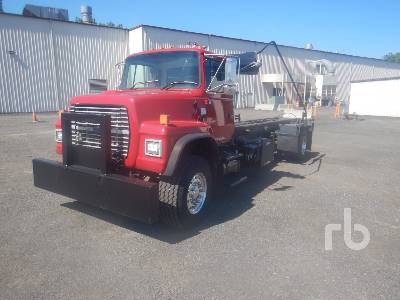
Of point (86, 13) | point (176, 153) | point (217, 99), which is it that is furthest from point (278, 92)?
point (176, 153)

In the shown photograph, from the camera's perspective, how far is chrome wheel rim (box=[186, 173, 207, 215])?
4714 mm

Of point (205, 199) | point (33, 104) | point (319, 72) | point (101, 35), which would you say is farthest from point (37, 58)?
point (319, 72)

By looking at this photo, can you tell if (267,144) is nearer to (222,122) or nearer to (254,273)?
(222,122)

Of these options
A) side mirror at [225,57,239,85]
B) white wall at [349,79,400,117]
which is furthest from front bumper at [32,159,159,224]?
white wall at [349,79,400,117]

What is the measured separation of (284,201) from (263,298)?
3022mm

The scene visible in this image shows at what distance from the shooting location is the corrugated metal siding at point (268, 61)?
27.1m

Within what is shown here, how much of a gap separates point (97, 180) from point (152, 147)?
0.84m

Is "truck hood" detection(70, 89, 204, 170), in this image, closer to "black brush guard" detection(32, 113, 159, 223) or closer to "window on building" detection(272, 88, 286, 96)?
"black brush guard" detection(32, 113, 159, 223)

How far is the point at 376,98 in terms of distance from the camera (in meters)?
31.1

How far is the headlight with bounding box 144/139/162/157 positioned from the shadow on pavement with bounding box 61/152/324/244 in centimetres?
117

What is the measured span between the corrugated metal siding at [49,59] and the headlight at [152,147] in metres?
Answer: 19.1

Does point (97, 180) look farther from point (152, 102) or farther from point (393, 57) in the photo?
point (393, 57)

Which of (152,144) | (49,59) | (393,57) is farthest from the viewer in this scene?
(393,57)

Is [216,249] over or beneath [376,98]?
beneath
